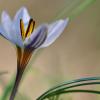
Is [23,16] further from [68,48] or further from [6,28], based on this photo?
[68,48]

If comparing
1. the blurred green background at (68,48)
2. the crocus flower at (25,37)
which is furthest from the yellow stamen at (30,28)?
the blurred green background at (68,48)

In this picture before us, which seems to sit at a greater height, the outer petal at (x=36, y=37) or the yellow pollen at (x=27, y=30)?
the yellow pollen at (x=27, y=30)

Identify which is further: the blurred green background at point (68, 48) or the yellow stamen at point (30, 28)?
the blurred green background at point (68, 48)

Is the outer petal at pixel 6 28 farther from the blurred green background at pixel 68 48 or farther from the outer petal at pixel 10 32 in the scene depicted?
the blurred green background at pixel 68 48

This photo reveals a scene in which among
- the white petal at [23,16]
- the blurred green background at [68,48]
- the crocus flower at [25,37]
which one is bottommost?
the crocus flower at [25,37]

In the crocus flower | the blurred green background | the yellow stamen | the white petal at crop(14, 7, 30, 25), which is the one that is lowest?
the crocus flower

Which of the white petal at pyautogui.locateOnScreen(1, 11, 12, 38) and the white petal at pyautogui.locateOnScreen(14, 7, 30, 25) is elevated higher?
the white petal at pyautogui.locateOnScreen(14, 7, 30, 25)

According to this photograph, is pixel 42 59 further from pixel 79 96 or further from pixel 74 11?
pixel 74 11

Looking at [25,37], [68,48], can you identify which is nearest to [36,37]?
[25,37]

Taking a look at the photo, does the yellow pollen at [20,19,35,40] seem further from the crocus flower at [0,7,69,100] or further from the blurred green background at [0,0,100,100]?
the blurred green background at [0,0,100,100]

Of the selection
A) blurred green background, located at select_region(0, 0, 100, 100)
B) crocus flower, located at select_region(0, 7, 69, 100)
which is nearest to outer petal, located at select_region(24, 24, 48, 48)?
crocus flower, located at select_region(0, 7, 69, 100)
